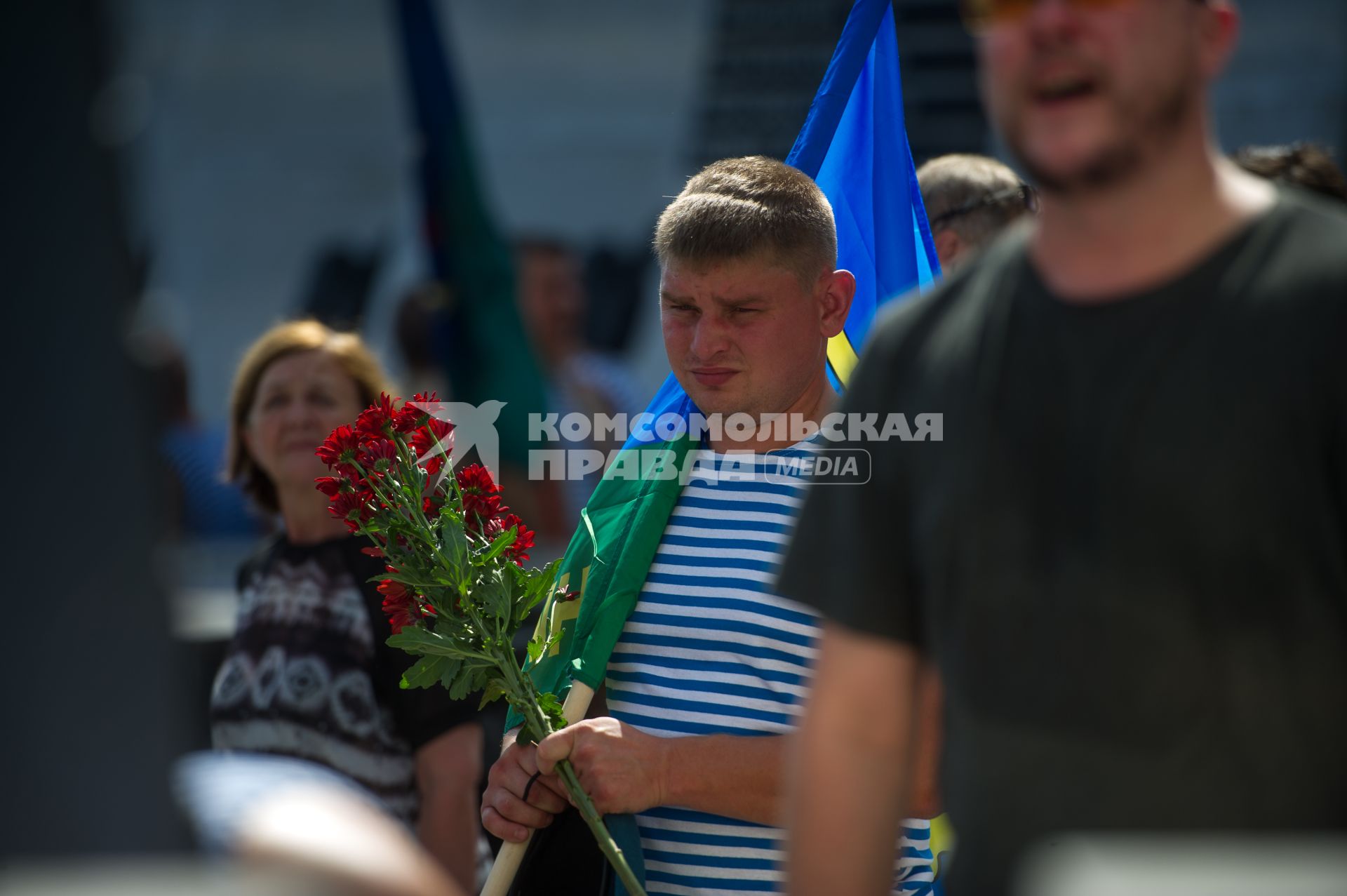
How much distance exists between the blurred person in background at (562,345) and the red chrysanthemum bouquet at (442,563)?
3.86 meters

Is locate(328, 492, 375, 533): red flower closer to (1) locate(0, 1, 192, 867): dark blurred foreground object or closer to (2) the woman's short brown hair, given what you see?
(2) the woman's short brown hair

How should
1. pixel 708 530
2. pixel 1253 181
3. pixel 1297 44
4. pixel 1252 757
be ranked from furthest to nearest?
pixel 1297 44 → pixel 708 530 → pixel 1253 181 → pixel 1252 757

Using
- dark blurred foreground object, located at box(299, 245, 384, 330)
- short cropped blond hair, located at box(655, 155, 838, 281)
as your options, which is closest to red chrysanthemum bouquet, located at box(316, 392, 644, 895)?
short cropped blond hair, located at box(655, 155, 838, 281)

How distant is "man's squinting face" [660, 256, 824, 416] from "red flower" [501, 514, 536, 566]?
16.1 inches

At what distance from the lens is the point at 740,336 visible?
7.99ft

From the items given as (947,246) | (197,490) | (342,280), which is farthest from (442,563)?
(342,280)

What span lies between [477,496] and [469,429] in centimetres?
187

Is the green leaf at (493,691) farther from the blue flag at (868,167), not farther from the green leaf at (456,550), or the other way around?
the blue flag at (868,167)

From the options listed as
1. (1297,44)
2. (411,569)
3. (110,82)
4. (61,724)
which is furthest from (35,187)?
(1297,44)

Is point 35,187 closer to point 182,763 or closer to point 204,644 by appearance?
Result: point 182,763

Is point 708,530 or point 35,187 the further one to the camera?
point 708,530

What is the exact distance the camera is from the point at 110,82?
0.87 metres

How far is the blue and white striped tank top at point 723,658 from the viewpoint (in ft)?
7.36

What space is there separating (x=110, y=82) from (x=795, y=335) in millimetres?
1694
